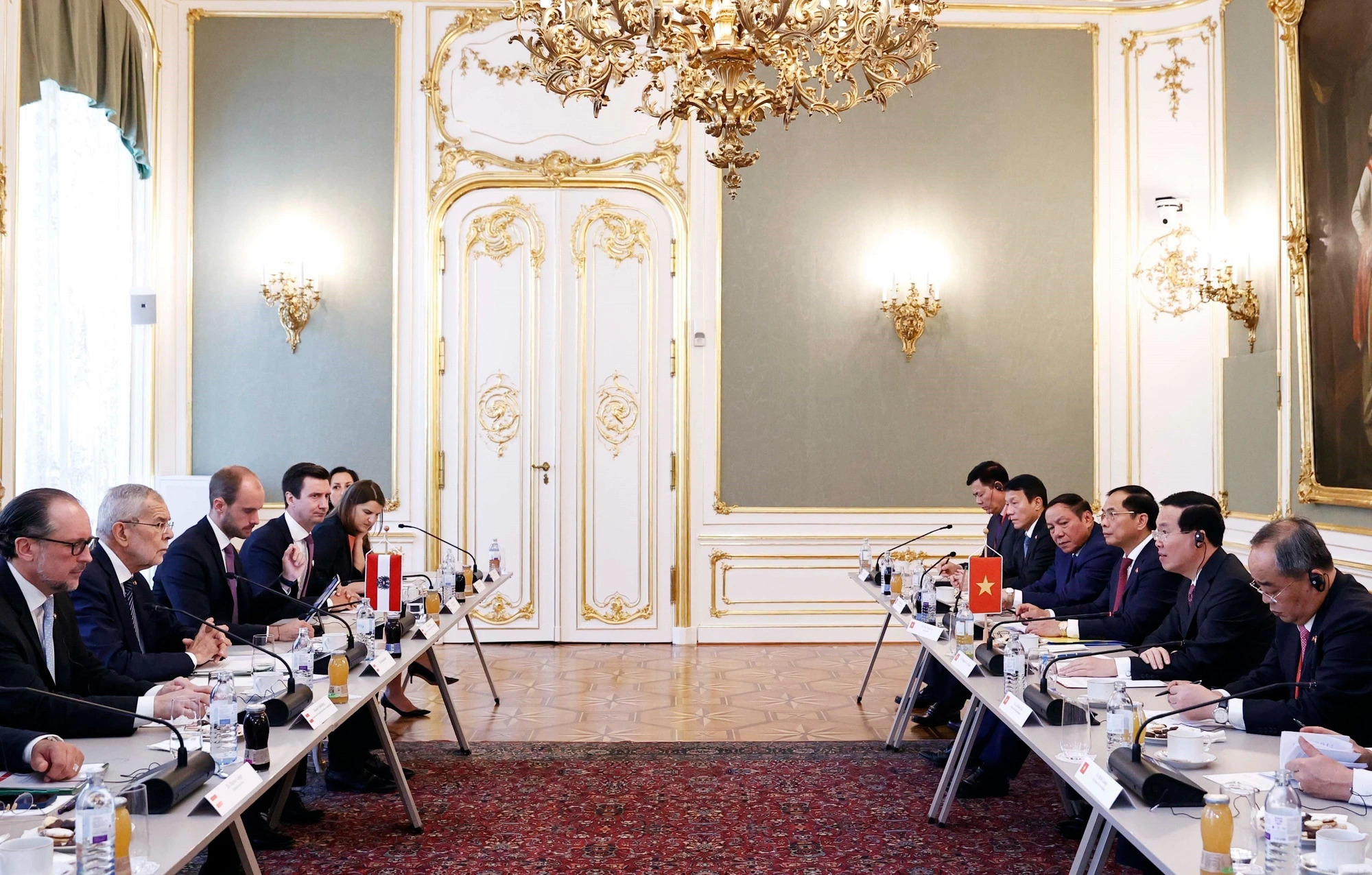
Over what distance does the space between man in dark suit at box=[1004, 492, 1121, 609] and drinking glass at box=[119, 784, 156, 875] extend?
3.93 meters

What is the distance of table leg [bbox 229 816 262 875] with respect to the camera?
2604 mm

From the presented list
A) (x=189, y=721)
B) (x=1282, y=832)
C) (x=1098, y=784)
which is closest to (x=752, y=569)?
(x=189, y=721)

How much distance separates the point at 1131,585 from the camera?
15.4 feet

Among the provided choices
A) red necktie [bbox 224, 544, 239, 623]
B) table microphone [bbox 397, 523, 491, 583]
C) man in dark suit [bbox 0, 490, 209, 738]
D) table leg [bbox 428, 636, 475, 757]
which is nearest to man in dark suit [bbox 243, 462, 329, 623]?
Answer: red necktie [bbox 224, 544, 239, 623]

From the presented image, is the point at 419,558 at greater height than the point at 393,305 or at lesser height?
lesser

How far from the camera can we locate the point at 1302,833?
2119 millimetres

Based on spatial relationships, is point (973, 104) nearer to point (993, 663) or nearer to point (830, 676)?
point (830, 676)

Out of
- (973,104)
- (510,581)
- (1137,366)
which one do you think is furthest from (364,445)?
(1137,366)

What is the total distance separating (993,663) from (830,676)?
3526 millimetres

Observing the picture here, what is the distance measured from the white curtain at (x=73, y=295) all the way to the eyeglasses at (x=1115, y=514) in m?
5.24

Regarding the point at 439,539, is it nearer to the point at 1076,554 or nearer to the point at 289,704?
the point at 1076,554

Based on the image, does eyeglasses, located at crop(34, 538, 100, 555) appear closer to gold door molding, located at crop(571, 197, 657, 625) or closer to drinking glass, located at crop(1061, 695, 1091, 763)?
drinking glass, located at crop(1061, 695, 1091, 763)

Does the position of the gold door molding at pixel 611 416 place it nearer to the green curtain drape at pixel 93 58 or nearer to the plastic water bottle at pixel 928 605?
the green curtain drape at pixel 93 58

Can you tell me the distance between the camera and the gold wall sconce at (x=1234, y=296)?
7160 mm
